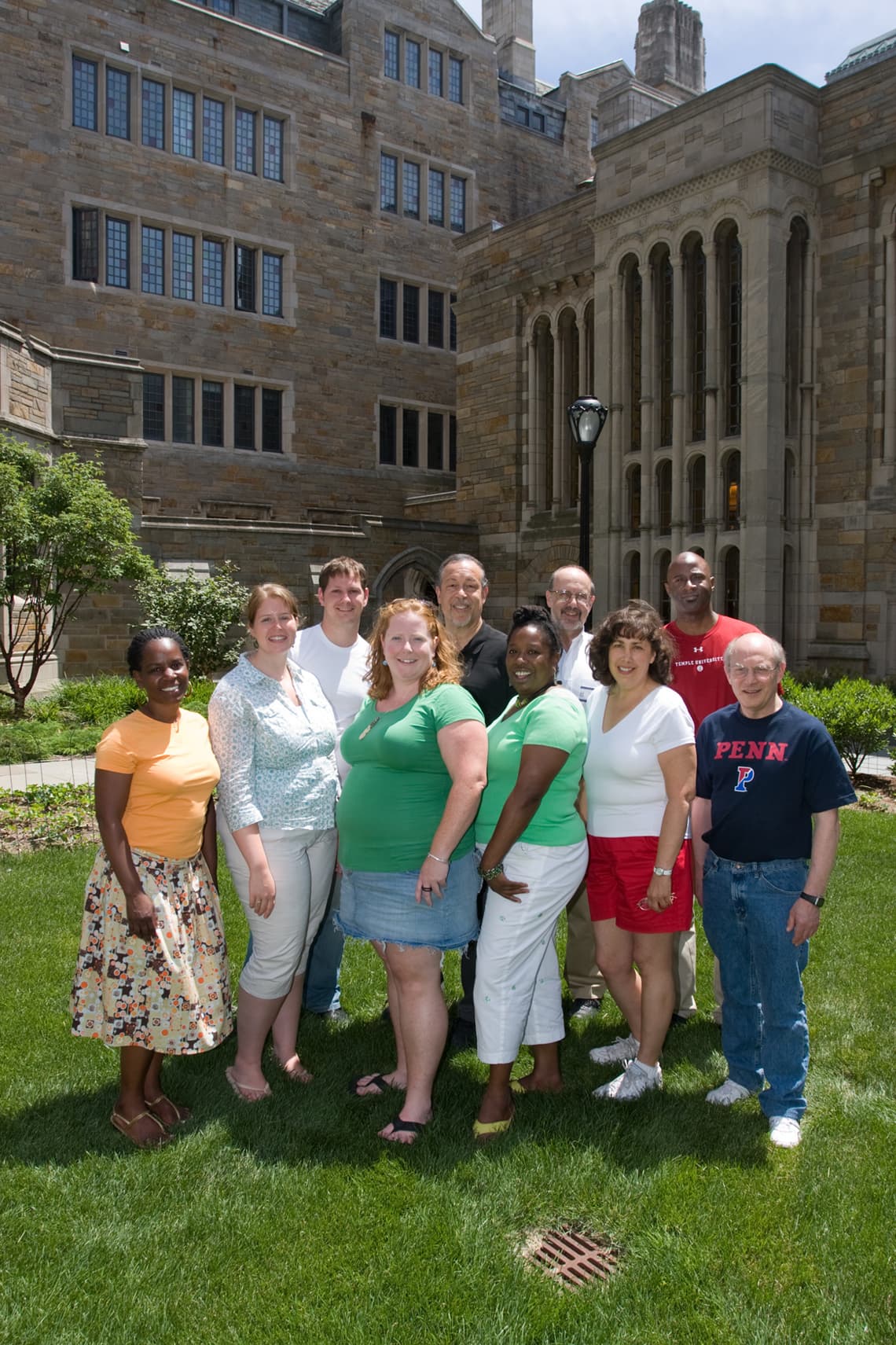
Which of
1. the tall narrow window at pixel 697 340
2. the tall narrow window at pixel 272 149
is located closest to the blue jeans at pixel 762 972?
the tall narrow window at pixel 697 340

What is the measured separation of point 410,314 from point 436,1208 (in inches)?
1096

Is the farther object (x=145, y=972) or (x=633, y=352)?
(x=633, y=352)

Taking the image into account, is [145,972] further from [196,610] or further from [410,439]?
[410,439]

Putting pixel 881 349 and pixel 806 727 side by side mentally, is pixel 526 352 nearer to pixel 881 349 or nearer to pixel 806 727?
pixel 881 349

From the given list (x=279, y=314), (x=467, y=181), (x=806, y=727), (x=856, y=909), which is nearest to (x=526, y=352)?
(x=279, y=314)

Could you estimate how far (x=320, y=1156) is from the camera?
362 centimetres

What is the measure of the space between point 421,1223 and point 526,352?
2120cm

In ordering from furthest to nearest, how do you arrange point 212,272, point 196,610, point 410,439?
1. point 410,439
2. point 212,272
3. point 196,610

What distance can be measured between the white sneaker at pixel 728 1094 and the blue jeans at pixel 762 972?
0.03 meters

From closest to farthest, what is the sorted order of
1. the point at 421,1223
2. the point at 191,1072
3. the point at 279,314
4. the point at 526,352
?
1. the point at 421,1223
2. the point at 191,1072
3. the point at 526,352
4. the point at 279,314

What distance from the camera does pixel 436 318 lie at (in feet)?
94.4

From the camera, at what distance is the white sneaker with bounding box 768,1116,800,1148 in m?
3.67

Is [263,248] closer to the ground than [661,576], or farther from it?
farther from it

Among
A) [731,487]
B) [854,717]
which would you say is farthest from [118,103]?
[854,717]
